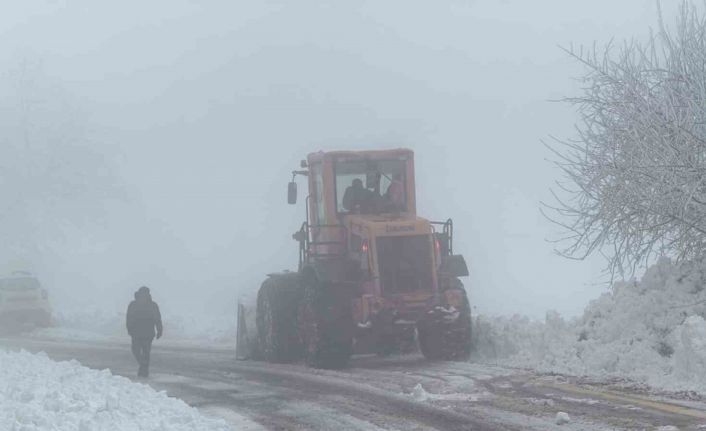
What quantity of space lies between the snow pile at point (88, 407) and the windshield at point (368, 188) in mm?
4782

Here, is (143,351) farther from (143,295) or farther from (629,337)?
(629,337)

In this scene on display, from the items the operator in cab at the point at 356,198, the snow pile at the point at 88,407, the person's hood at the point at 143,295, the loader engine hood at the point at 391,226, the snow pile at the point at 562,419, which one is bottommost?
the snow pile at the point at 562,419

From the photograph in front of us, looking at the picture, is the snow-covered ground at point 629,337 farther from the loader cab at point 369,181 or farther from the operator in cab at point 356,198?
the operator in cab at point 356,198

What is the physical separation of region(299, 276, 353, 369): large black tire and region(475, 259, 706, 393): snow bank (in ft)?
7.58

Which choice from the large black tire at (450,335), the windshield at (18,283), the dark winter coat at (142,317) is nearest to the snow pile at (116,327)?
the windshield at (18,283)

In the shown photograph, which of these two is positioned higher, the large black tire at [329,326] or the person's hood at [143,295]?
the person's hood at [143,295]

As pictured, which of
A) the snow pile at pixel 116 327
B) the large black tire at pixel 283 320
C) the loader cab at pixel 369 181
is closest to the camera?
the loader cab at pixel 369 181

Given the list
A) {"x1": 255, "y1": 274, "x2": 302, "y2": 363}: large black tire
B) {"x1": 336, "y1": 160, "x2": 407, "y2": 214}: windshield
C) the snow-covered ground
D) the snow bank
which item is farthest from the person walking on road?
the snow bank

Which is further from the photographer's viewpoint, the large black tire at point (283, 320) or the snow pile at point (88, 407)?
the large black tire at point (283, 320)

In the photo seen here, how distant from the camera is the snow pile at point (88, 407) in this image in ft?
26.4

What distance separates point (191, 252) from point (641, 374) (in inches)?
2394

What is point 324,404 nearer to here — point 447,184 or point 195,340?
point 195,340

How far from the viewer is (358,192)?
1540 centimetres

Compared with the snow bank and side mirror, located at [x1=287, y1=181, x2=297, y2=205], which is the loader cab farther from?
the snow bank
